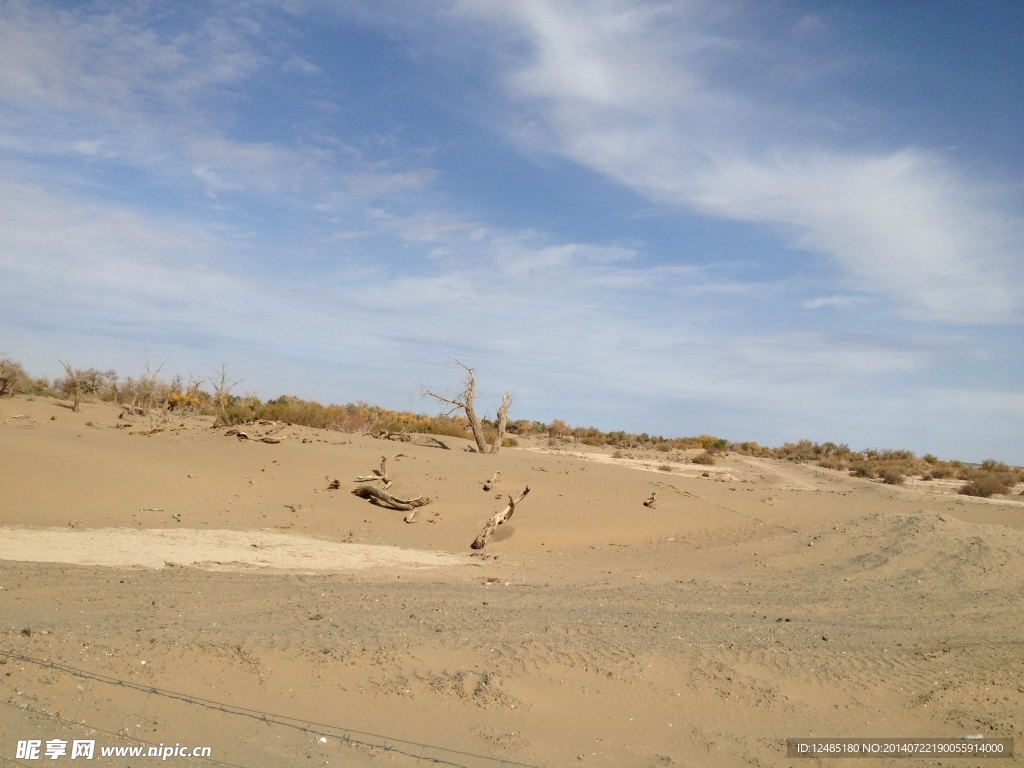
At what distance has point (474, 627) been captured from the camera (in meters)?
8.27

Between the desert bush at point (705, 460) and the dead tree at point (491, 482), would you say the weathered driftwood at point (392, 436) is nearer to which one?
the dead tree at point (491, 482)

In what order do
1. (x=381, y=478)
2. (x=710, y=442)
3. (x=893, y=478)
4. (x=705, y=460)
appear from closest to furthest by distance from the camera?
(x=381, y=478) → (x=893, y=478) → (x=705, y=460) → (x=710, y=442)

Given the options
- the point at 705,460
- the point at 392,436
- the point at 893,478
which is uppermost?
the point at 893,478

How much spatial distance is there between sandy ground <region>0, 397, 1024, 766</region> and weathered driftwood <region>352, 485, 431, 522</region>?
0.23m

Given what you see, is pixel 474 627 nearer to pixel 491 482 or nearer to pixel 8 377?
pixel 491 482

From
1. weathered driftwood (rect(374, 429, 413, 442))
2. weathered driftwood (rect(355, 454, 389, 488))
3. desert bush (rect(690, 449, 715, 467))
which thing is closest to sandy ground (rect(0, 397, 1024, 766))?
weathered driftwood (rect(355, 454, 389, 488))

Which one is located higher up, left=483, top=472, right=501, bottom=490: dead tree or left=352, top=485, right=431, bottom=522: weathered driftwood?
left=483, top=472, right=501, bottom=490: dead tree

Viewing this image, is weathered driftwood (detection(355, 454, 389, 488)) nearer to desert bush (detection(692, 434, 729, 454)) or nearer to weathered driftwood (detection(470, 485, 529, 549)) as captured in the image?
weathered driftwood (detection(470, 485, 529, 549))

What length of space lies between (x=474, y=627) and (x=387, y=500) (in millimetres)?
9856

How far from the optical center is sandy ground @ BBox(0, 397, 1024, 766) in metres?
6.03

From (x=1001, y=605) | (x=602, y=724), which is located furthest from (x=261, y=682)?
(x=1001, y=605)

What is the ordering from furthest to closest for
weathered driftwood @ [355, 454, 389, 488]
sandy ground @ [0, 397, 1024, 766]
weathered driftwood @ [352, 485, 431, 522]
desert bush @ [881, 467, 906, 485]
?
desert bush @ [881, 467, 906, 485] < weathered driftwood @ [355, 454, 389, 488] < weathered driftwood @ [352, 485, 431, 522] < sandy ground @ [0, 397, 1024, 766]

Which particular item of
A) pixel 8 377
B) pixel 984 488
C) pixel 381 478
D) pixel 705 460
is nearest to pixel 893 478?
pixel 984 488

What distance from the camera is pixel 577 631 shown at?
8227 millimetres
